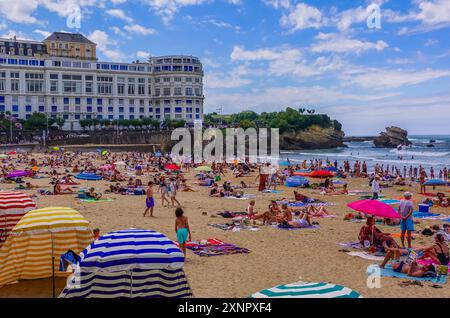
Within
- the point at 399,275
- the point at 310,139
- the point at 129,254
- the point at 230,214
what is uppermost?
the point at 310,139

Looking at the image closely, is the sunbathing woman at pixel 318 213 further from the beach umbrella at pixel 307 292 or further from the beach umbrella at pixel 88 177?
the beach umbrella at pixel 88 177

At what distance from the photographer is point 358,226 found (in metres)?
15.0

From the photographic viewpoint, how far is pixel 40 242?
8.55 meters

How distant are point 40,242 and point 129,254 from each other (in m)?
3.25

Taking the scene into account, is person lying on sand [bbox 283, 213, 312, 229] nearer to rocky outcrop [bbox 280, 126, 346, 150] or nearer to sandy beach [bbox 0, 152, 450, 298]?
sandy beach [bbox 0, 152, 450, 298]

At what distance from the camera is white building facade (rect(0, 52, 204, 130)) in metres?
83.3

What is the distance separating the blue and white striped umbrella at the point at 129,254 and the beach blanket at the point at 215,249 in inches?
183

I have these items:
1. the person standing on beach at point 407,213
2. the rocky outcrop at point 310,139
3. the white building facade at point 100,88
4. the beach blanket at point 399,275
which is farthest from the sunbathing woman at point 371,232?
the rocky outcrop at point 310,139

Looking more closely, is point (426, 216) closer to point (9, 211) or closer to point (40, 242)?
point (40, 242)

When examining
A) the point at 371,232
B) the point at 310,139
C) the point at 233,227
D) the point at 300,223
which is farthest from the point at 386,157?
the point at 371,232

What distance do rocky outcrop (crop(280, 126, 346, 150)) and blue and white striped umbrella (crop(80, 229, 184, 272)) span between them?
91.1 m
